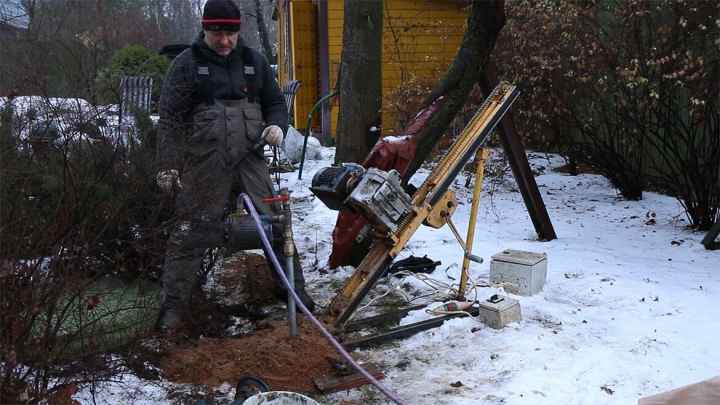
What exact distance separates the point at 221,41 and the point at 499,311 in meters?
2.53

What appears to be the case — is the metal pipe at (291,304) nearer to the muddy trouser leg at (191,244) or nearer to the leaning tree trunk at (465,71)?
the muddy trouser leg at (191,244)

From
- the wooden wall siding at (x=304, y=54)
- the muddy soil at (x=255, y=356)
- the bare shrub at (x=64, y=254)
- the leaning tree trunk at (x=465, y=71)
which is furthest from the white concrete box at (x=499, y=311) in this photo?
the wooden wall siding at (x=304, y=54)

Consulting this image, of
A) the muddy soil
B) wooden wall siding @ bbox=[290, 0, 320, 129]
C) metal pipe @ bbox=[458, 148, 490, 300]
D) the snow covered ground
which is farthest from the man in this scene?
wooden wall siding @ bbox=[290, 0, 320, 129]

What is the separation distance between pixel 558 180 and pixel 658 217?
7.78 ft

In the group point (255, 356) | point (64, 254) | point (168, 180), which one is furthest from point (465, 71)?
point (64, 254)

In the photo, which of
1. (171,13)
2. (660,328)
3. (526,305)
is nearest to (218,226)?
(526,305)

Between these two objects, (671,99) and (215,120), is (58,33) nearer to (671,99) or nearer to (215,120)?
(215,120)

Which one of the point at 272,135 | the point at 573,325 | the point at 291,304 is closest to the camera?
the point at 291,304

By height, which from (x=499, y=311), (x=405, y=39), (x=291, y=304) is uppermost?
(x=405, y=39)

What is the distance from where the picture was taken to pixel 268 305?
4961 millimetres

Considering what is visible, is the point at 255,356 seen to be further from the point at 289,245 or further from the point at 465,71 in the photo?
the point at 465,71

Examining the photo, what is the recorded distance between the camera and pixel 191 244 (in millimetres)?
4156

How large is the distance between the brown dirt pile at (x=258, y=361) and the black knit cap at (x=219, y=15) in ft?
6.51

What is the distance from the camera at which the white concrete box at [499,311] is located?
169 inches
